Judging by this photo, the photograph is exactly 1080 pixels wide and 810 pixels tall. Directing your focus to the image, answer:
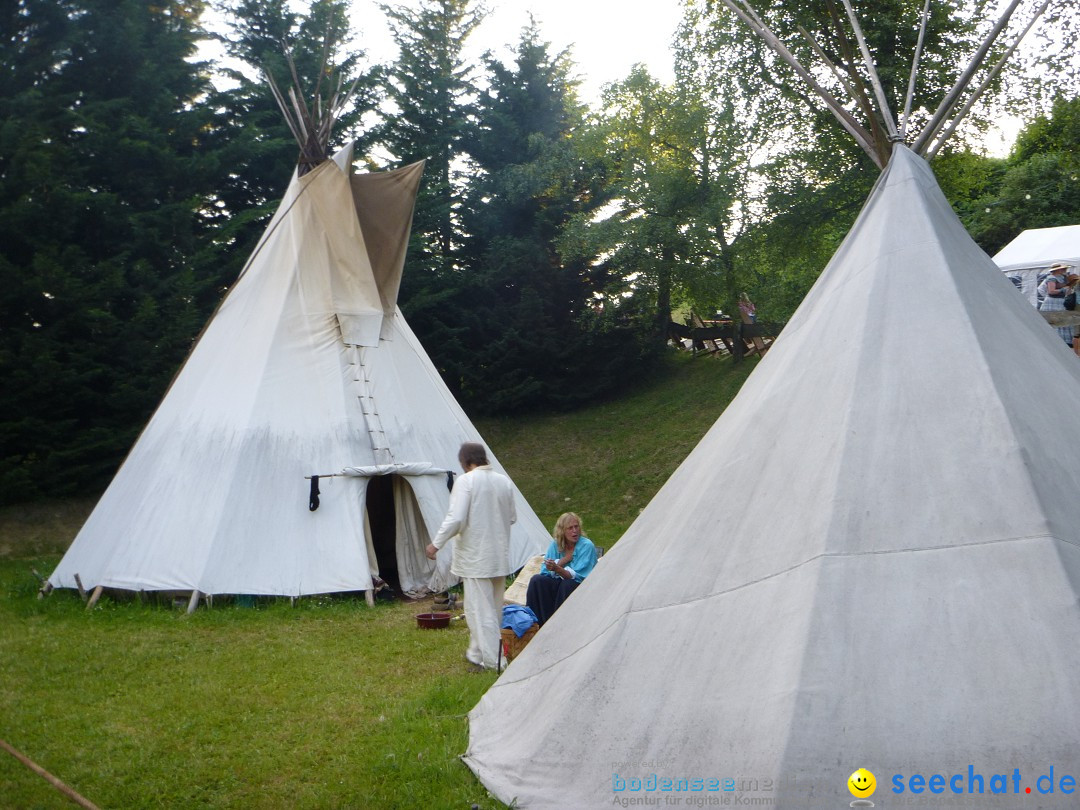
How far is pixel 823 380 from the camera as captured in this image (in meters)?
4.26

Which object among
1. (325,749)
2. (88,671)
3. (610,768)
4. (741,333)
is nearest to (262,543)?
(88,671)

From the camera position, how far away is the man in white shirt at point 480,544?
710 centimetres

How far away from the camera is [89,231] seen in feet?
58.6

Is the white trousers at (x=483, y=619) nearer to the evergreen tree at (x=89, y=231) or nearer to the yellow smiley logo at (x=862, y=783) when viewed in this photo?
the yellow smiley logo at (x=862, y=783)

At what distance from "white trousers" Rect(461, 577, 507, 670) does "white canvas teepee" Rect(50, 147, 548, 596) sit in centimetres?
292

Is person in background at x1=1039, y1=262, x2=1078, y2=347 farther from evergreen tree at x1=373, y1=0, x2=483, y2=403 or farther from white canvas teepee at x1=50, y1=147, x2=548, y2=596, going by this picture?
evergreen tree at x1=373, y1=0, x2=483, y2=403

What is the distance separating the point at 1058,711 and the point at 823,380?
1641 millimetres

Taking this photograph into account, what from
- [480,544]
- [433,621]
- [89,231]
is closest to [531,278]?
[89,231]

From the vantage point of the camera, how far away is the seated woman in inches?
274

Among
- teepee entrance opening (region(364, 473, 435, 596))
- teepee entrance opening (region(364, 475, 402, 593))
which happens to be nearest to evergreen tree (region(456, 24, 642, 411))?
teepee entrance opening (region(364, 475, 402, 593))

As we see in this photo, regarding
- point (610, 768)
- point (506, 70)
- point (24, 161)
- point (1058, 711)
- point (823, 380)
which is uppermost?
point (506, 70)

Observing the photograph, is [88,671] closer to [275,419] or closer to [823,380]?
[275,419]

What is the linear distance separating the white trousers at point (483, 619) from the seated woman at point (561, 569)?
1.05 ft

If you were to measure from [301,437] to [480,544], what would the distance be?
4044mm
